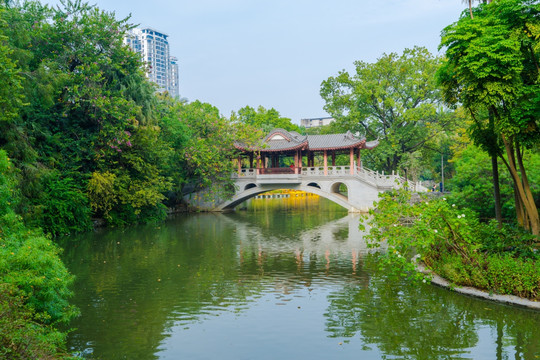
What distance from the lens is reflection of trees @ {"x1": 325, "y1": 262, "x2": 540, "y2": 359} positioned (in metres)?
7.31

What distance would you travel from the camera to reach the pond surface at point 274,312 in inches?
290

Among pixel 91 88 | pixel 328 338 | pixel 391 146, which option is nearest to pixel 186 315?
pixel 328 338

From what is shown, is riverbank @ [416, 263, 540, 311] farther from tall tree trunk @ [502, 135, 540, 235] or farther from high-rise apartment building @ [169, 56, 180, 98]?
high-rise apartment building @ [169, 56, 180, 98]

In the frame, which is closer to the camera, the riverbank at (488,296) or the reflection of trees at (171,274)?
the reflection of trees at (171,274)

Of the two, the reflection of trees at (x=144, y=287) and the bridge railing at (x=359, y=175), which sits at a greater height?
the bridge railing at (x=359, y=175)

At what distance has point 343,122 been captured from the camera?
37062 millimetres

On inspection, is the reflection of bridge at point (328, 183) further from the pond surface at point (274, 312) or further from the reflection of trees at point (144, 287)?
the pond surface at point (274, 312)

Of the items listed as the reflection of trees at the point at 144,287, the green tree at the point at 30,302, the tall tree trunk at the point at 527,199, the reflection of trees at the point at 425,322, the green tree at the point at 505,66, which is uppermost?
the green tree at the point at 505,66

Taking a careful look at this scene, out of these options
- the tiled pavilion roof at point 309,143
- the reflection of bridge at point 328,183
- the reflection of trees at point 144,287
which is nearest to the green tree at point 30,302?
the reflection of trees at point 144,287

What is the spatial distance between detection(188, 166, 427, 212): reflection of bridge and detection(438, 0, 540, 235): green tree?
61.9 feet

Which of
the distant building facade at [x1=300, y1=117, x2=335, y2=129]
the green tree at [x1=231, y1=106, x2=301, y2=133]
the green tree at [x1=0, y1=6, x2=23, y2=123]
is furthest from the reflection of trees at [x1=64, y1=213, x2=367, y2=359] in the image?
the distant building facade at [x1=300, y1=117, x2=335, y2=129]

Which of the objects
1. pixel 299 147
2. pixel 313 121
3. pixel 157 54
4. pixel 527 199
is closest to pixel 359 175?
pixel 299 147

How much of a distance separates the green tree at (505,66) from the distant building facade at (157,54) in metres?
139

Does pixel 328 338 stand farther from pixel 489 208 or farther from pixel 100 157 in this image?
pixel 100 157
